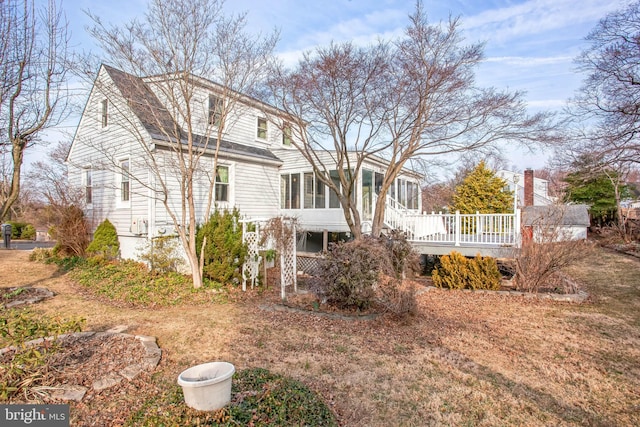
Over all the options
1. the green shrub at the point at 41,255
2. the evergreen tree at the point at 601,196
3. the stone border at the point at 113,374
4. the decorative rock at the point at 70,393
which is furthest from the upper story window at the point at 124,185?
the evergreen tree at the point at 601,196

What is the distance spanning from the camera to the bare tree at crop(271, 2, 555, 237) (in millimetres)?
9203

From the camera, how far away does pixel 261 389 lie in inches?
129

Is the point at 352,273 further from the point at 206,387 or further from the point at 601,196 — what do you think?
the point at 601,196

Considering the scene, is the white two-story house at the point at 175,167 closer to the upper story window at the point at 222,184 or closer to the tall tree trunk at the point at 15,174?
the upper story window at the point at 222,184

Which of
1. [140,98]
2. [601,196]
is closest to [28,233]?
[140,98]

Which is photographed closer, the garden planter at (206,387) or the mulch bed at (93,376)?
the garden planter at (206,387)

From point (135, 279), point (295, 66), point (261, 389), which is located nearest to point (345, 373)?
point (261, 389)

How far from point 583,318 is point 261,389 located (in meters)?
5.94

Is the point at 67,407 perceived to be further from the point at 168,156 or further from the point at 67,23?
the point at 168,156

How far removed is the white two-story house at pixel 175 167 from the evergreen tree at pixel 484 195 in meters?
4.65

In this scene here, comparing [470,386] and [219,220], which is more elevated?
[219,220]

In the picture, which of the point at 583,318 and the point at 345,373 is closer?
the point at 345,373

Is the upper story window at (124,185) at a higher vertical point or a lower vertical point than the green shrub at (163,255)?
higher

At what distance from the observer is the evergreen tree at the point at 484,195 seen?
17406mm
